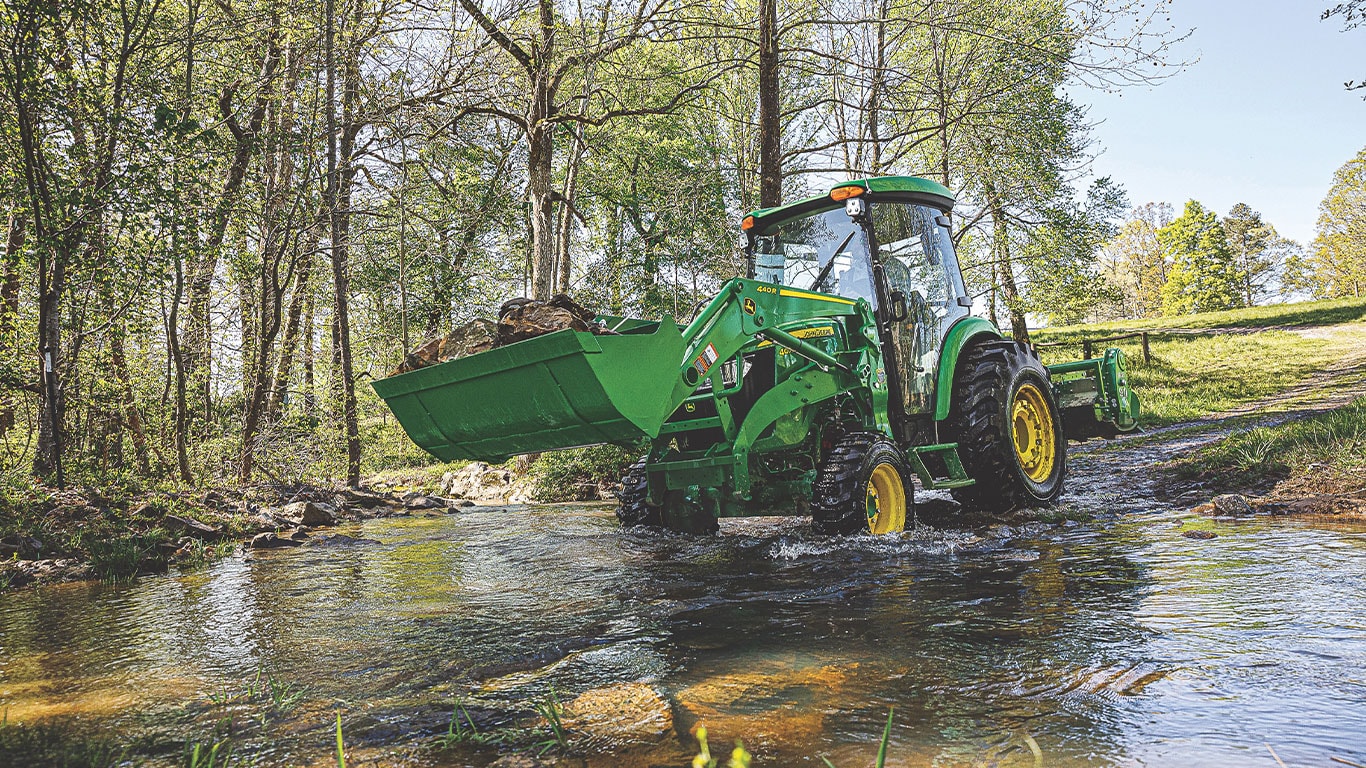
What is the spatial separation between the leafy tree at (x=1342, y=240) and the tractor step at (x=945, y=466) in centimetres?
5126

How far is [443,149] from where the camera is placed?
14906 mm

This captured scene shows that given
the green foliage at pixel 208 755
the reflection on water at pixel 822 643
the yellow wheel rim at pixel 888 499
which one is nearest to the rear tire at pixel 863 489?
the yellow wheel rim at pixel 888 499

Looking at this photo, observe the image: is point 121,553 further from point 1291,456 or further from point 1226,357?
point 1226,357

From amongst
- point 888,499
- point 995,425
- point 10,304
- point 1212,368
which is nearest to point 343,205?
point 10,304

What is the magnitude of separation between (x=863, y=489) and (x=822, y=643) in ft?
8.13

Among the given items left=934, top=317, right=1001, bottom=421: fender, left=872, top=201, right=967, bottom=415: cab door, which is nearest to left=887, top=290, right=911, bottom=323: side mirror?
left=872, top=201, right=967, bottom=415: cab door

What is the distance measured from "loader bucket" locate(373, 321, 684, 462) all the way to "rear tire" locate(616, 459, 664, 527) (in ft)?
6.52

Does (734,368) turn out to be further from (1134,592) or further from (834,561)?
(1134,592)

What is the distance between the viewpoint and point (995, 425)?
680cm

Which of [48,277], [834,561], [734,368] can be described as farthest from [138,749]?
[48,277]

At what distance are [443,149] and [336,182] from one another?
3006 millimetres

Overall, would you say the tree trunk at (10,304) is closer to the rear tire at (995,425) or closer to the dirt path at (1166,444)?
the rear tire at (995,425)

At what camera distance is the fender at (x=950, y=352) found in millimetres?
6840

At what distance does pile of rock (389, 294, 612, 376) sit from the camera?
4820 mm
